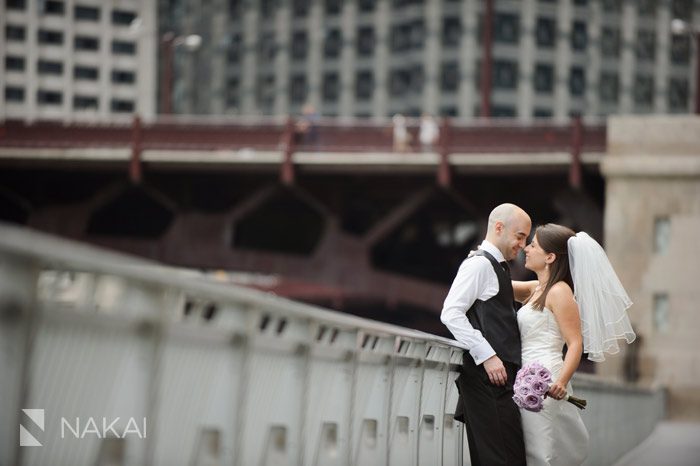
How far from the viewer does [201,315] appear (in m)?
4.88

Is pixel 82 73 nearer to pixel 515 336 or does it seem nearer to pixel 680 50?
pixel 680 50

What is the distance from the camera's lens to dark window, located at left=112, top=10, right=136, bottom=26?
126312mm

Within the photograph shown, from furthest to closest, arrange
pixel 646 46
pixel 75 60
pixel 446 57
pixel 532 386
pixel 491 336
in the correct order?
pixel 75 60 → pixel 646 46 → pixel 446 57 → pixel 491 336 → pixel 532 386

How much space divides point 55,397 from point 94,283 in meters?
0.29

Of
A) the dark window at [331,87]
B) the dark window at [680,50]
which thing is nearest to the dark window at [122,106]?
the dark window at [331,87]

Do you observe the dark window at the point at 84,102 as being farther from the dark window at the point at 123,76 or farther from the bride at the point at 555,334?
the bride at the point at 555,334

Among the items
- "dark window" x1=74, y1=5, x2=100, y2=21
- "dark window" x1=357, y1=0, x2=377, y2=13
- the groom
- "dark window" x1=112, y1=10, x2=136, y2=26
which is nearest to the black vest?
the groom

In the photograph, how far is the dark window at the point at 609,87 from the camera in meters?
111

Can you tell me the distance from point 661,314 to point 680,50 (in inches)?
3013

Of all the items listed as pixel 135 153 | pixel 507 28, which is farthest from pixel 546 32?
pixel 135 153

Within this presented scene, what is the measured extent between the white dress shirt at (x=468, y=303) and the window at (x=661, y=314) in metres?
32.8

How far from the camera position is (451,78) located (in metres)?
108

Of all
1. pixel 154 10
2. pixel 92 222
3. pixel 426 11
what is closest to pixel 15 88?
pixel 154 10

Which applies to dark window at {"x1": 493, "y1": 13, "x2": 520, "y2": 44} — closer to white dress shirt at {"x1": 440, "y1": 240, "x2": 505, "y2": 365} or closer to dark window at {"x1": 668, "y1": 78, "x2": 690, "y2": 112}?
dark window at {"x1": 668, "y1": 78, "x2": 690, "y2": 112}
